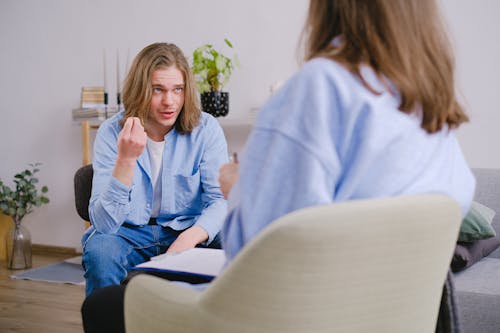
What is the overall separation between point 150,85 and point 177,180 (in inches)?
13.4

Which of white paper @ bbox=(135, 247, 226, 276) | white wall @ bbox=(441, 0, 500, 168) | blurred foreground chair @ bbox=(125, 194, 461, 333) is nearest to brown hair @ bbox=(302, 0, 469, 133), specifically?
blurred foreground chair @ bbox=(125, 194, 461, 333)

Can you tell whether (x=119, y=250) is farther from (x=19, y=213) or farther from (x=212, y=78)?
(x=19, y=213)

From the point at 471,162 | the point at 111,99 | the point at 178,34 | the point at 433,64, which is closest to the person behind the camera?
the point at 433,64

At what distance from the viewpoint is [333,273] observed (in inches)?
31.5

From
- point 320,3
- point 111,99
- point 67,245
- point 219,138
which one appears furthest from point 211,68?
point 320,3

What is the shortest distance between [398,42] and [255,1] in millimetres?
2641

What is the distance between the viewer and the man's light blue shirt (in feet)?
6.21

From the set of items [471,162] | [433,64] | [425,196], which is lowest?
[471,162]

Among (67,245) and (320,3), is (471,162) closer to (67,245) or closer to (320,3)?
(320,3)

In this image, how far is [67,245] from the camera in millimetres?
4066

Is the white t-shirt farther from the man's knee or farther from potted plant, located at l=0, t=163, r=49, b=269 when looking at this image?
potted plant, located at l=0, t=163, r=49, b=269

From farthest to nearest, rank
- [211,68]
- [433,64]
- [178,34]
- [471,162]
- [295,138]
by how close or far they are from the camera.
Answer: [178,34], [211,68], [471,162], [433,64], [295,138]

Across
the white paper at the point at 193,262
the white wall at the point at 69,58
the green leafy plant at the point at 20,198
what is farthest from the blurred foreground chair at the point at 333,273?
the green leafy plant at the point at 20,198

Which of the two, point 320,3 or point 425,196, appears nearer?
point 425,196
